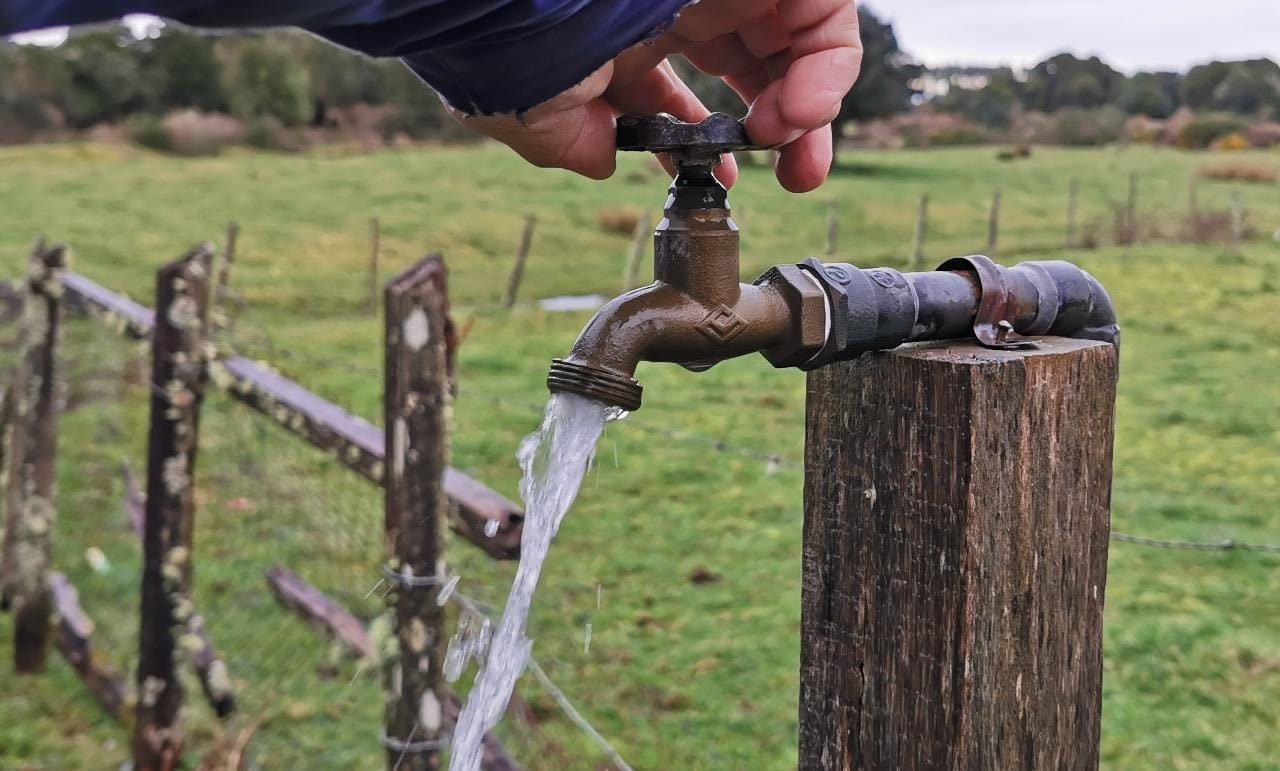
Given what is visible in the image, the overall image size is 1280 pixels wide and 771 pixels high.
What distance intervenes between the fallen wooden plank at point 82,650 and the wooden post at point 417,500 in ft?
5.80

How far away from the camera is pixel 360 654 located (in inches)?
163

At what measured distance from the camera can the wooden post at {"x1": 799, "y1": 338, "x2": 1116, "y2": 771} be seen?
4.14 feet

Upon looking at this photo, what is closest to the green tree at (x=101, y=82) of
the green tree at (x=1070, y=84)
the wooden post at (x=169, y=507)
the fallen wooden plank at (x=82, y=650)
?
the fallen wooden plank at (x=82, y=650)

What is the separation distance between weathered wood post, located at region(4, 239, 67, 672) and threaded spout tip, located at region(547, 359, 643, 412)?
4139 millimetres

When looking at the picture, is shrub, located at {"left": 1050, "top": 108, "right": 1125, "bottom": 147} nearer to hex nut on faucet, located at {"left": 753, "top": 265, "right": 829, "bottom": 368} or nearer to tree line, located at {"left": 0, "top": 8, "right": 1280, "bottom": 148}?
tree line, located at {"left": 0, "top": 8, "right": 1280, "bottom": 148}

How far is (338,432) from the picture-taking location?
3145mm

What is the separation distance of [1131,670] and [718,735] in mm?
1697

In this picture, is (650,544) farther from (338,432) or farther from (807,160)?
(807,160)

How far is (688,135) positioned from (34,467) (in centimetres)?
446

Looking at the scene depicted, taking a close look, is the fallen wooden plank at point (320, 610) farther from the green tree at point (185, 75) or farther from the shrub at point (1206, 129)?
the shrub at point (1206, 129)

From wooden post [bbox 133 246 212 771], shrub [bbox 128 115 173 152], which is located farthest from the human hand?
shrub [bbox 128 115 173 152]

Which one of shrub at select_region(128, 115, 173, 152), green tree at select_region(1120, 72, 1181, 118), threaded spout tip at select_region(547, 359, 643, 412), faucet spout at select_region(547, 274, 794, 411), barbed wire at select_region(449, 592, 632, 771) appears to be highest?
green tree at select_region(1120, 72, 1181, 118)

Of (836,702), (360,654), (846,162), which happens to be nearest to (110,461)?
(360,654)

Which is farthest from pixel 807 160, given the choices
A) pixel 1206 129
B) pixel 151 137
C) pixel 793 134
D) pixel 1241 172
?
pixel 1206 129
